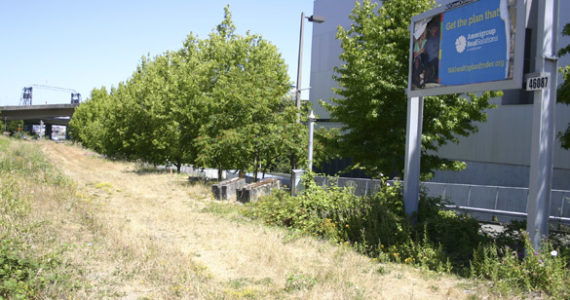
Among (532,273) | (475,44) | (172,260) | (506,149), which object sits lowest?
(172,260)

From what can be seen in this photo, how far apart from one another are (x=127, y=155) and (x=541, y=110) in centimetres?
3638

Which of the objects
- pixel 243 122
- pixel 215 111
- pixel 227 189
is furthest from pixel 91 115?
pixel 227 189

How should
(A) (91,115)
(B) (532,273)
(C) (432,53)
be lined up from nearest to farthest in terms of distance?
1. (B) (532,273)
2. (C) (432,53)
3. (A) (91,115)

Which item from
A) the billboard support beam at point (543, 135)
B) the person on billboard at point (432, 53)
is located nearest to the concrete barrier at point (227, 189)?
the person on billboard at point (432, 53)

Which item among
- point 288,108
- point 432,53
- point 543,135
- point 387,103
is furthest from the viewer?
point 288,108

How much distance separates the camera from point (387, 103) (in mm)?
14984

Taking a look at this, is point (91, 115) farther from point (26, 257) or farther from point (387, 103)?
point (26, 257)

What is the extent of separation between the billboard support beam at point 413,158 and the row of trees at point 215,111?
22.0 feet

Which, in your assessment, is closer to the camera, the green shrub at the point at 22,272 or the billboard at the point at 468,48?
the green shrub at the point at 22,272

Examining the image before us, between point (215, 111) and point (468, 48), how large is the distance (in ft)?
45.8

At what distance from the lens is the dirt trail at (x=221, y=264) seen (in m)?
6.12

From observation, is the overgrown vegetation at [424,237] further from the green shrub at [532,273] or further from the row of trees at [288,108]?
the row of trees at [288,108]

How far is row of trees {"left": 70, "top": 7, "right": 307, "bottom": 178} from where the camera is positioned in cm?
1867

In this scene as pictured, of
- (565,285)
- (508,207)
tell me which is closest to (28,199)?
(565,285)
